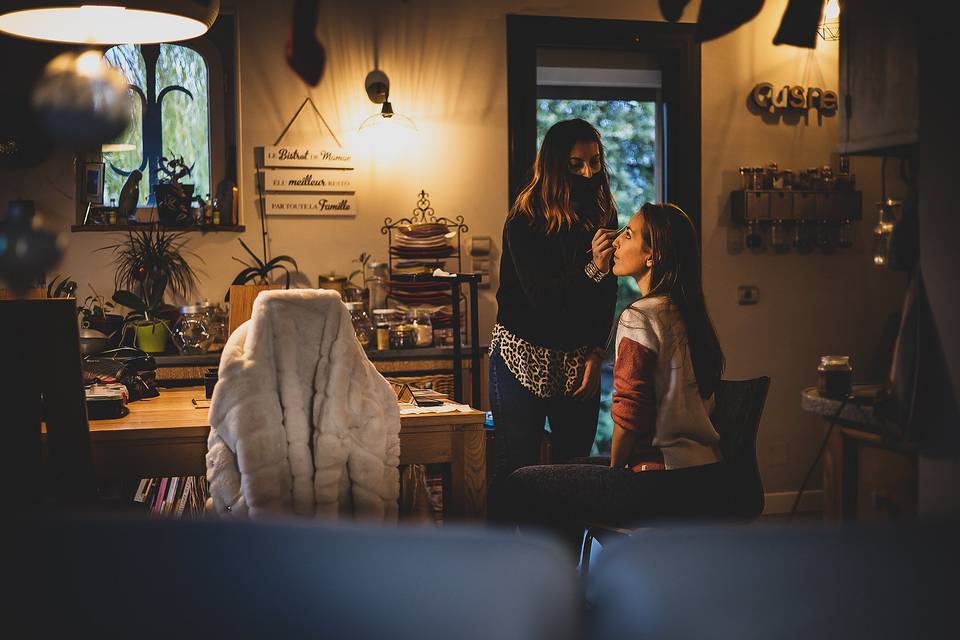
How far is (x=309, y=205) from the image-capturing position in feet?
15.0

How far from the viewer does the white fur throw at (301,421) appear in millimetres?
2029

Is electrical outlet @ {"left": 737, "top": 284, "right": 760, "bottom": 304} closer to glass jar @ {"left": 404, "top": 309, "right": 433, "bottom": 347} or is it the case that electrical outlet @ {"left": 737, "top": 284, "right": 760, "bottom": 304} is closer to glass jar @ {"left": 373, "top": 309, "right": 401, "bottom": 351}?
glass jar @ {"left": 404, "top": 309, "right": 433, "bottom": 347}

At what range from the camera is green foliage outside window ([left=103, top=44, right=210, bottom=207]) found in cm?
454

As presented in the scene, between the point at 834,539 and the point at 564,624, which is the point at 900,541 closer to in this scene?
the point at 834,539

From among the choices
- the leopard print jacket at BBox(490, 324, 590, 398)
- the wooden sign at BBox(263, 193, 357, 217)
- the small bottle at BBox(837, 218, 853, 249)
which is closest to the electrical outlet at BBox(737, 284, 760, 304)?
the small bottle at BBox(837, 218, 853, 249)

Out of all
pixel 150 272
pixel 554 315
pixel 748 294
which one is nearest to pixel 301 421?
pixel 554 315

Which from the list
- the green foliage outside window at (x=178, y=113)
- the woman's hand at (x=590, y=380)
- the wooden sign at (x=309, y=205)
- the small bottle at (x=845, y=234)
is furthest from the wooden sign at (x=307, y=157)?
the small bottle at (x=845, y=234)

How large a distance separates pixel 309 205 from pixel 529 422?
211 centimetres

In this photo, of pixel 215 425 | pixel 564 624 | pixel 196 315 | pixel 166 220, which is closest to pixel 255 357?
pixel 215 425

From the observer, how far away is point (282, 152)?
4523 mm

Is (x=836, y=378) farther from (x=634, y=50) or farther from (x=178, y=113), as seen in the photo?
(x=178, y=113)

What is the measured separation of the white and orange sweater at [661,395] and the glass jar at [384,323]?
84.1 inches

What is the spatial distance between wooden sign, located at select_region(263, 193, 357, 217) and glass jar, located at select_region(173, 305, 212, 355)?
768 mm

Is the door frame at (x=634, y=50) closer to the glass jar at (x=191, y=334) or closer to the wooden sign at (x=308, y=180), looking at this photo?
the wooden sign at (x=308, y=180)
